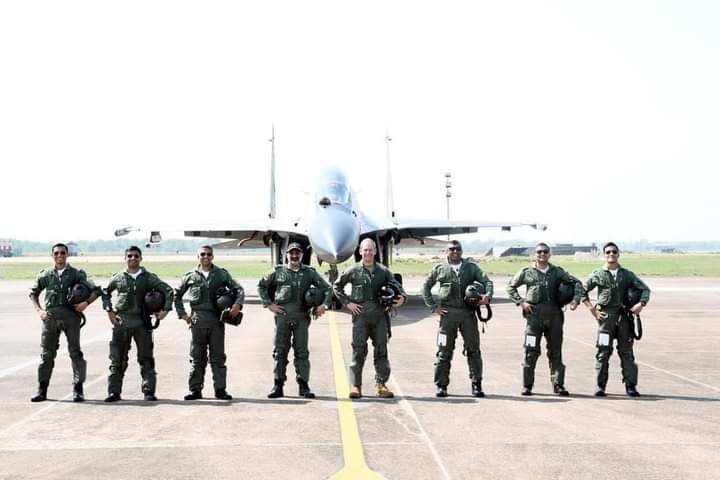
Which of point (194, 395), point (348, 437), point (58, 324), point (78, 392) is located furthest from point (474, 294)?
point (58, 324)

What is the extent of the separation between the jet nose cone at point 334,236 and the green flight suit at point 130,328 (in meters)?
10.6

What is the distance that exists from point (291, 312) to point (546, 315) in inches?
126

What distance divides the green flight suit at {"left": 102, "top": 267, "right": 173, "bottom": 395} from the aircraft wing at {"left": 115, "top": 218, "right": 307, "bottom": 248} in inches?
511

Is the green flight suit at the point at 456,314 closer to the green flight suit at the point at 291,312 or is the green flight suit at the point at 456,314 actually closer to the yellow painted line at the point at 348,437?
the yellow painted line at the point at 348,437

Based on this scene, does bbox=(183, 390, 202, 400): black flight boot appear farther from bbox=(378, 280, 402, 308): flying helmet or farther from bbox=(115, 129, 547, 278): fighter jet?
bbox=(115, 129, 547, 278): fighter jet

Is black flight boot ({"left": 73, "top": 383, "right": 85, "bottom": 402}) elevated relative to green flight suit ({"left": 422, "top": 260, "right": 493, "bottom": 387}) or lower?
lower

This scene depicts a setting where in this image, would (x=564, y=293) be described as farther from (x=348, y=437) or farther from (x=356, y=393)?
(x=348, y=437)

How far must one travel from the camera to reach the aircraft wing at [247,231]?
2351 cm

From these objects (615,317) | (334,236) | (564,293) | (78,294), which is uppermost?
(334,236)

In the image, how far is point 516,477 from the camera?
547 centimetres

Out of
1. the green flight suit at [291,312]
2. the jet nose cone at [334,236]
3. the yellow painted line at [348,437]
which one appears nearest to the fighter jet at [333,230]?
the jet nose cone at [334,236]

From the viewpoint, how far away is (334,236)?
1966 cm

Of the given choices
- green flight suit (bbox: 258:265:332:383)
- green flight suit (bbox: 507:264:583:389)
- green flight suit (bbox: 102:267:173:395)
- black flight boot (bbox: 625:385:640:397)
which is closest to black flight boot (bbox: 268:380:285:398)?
green flight suit (bbox: 258:265:332:383)

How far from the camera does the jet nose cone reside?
19.5m
